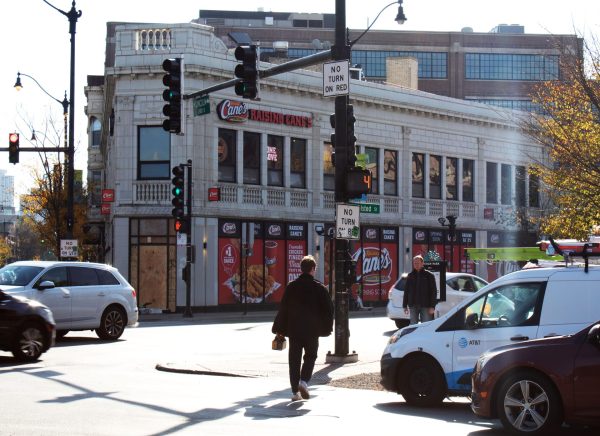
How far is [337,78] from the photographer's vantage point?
56.9 ft

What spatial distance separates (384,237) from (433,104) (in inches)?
307

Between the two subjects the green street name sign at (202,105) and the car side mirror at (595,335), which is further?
the green street name sign at (202,105)

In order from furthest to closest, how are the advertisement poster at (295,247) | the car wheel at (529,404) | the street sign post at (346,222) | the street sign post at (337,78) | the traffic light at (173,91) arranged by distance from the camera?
the advertisement poster at (295,247) → the traffic light at (173,91) → the street sign post at (337,78) → the street sign post at (346,222) → the car wheel at (529,404)

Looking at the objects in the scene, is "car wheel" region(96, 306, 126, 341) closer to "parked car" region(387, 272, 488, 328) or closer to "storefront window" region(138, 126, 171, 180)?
"parked car" region(387, 272, 488, 328)

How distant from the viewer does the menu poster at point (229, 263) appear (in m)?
40.8

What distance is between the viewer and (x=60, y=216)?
5119 centimetres

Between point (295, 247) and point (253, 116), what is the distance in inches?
243

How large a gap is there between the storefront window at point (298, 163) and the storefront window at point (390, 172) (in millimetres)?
5260

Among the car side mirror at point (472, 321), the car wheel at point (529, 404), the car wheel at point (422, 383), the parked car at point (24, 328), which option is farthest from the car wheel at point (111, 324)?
the car wheel at point (529, 404)

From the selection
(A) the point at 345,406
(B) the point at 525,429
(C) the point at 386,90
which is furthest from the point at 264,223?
(B) the point at 525,429

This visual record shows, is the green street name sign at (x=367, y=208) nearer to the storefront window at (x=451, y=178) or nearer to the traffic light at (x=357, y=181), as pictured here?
the traffic light at (x=357, y=181)

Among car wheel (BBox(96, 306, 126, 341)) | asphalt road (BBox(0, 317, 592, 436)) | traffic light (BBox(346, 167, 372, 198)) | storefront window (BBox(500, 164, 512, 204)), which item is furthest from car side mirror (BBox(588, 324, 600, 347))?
storefront window (BBox(500, 164, 512, 204))

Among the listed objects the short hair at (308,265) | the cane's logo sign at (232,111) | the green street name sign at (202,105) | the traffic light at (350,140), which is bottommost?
the short hair at (308,265)

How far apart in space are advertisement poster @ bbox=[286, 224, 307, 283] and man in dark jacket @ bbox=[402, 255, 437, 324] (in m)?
24.9
